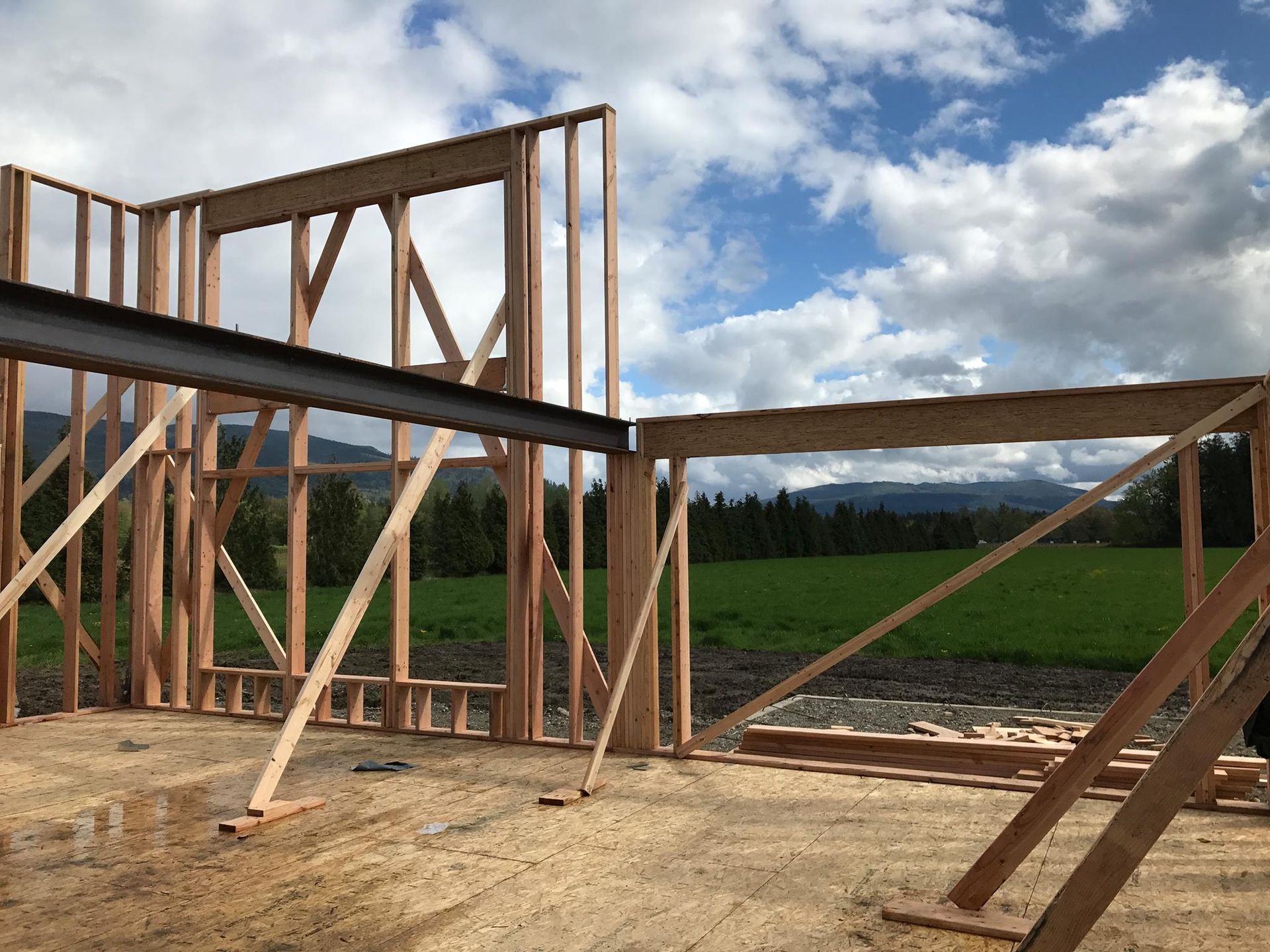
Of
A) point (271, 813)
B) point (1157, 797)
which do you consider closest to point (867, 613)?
point (271, 813)

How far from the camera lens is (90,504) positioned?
830 centimetres

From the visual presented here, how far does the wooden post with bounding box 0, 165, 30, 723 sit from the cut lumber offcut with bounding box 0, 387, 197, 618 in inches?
26.6

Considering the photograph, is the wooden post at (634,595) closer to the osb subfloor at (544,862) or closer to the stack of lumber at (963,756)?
the osb subfloor at (544,862)

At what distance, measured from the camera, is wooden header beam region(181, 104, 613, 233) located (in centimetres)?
848

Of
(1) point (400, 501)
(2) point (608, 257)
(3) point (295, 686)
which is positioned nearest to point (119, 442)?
(3) point (295, 686)

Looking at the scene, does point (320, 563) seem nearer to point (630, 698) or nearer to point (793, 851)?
point (630, 698)

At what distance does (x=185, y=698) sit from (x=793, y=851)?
7.32m

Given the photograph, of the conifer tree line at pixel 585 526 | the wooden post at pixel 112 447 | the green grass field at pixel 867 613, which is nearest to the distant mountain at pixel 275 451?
the conifer tree line at pixel 585 526

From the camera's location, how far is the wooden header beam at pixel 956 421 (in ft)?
20.0

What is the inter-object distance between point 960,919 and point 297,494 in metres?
7.01

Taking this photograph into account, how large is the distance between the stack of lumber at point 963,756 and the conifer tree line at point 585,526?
1542cm

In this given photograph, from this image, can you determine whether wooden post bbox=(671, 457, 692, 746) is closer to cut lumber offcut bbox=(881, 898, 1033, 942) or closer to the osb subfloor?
the osb subfloor

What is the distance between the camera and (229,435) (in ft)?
137

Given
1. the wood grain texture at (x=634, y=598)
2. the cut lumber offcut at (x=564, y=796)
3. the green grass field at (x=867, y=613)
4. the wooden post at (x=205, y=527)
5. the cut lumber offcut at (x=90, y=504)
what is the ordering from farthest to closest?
the green grass field at (x=867, y=613), the wooden post at (x=205, y=527), the cut lumber offcut at (x=90, y=504), the wood grain texture at (x=634, y=598), the cut lumber offcut at (x=564, y=796)
